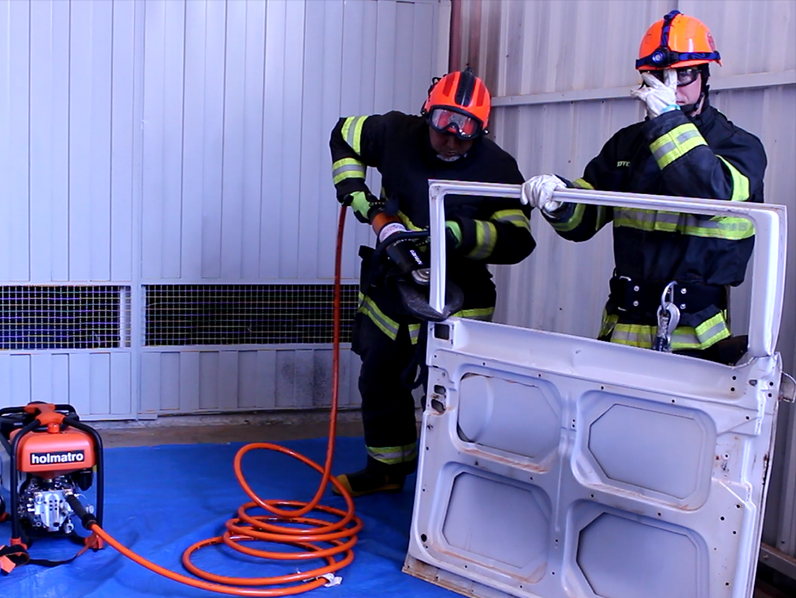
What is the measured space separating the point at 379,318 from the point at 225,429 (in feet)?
5.90

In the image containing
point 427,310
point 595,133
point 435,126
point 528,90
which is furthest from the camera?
point 528,90

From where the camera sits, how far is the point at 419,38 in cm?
568

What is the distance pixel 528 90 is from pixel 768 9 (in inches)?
65.3

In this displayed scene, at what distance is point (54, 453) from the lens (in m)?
3.50

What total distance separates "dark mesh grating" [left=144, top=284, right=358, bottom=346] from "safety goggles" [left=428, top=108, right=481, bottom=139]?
2092mm

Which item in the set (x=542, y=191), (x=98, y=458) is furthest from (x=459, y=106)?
(x=98, y=458)

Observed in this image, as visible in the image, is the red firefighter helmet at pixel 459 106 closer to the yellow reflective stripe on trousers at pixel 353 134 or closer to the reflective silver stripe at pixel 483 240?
the reflective silver stripe at pixel 483 240

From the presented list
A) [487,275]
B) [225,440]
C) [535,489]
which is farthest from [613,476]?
[225,440]

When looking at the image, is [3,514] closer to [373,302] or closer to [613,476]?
[373,302]

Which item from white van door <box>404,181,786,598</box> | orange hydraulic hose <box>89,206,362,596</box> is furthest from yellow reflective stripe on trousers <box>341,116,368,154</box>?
white van door <box>404,181,786,598</box>

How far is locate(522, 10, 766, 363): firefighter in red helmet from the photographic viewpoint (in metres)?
3.02

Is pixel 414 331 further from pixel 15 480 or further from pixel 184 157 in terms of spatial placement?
pixel 184 157

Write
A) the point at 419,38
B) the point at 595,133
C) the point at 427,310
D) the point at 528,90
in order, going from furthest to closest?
the point at 419,38
the point at 528,90
the point at 595,133
the point at 427,310

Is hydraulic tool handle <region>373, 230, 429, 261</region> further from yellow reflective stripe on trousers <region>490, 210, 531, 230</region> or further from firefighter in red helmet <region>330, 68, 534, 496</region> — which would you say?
yellow reflective stripe on trousers <region>490, 210, 531, 230</region>
